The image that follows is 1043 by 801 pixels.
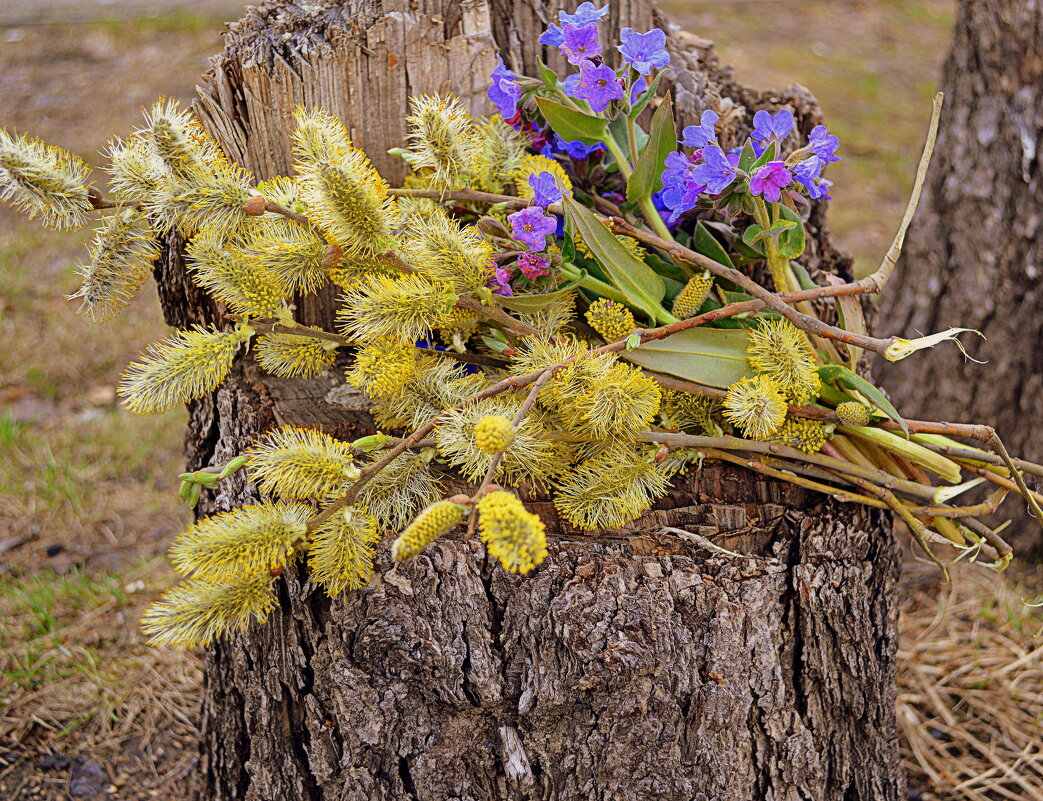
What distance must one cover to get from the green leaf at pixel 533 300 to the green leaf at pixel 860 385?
0.40 meters

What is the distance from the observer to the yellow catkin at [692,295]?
1359 mm

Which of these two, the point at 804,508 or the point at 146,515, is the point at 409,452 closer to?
the point at 804,508

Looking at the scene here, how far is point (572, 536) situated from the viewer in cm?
136

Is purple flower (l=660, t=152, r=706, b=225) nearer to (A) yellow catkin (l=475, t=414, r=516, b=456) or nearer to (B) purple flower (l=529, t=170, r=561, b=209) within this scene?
(B) purple flower (l=529, t=170, r=561, b=209)

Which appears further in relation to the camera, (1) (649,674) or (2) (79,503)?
(2) (79,503)

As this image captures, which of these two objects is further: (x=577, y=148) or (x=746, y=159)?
(x=577, y=148)

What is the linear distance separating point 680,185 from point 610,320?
0.23 m

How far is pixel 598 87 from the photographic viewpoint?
4.37 feet

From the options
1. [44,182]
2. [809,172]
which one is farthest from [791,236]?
[44,182]

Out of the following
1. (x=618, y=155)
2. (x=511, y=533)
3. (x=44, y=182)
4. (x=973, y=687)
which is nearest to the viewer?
(x=511, y=533)

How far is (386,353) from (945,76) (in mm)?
1979

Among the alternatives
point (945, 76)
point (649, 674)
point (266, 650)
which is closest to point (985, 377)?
point (945, 76)

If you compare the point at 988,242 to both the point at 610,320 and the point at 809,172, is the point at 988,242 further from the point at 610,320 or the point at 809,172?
the point at 610,320

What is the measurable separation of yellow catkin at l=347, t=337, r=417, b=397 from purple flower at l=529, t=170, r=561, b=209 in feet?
0.97
